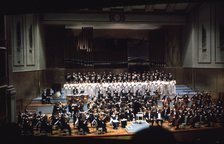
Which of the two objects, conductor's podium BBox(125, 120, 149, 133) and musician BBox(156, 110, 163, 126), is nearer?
conductor's podium BBox(125, 120, 149, 133)

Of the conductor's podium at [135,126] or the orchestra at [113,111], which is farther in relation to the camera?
the conductor's podium at [135,126]

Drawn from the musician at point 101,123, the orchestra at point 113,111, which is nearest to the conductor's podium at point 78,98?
the orchestra at point 113,111

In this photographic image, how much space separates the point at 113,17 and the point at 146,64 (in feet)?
10.5

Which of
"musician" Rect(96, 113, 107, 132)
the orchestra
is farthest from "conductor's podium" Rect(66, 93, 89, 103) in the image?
"musician" Rect(96, 113, 107, 132)

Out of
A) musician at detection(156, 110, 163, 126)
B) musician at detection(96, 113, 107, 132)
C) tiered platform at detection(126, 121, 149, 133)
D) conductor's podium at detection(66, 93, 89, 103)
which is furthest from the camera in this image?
conductor's podium at detection(66, 93, 89, 103)

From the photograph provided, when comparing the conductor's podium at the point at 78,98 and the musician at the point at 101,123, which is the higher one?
the conductor's podium at the point at 78,98

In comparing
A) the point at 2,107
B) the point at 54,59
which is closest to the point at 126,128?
the point at 2,107

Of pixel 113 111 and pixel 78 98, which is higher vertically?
pixel 78 98

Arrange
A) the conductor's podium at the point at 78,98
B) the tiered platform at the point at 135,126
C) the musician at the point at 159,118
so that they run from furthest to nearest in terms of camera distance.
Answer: the conductor's podium at the point at 78,98, the musician at the point at 159,118, the tiered platform at the point at 135,126

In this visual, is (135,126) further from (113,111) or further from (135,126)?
(113,111)

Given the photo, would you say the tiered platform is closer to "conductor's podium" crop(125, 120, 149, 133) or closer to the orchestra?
"conductor's podium" crop(125, 120, 149, 133)

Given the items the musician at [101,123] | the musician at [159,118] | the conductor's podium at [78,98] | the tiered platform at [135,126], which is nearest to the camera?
the musician at [101,123]

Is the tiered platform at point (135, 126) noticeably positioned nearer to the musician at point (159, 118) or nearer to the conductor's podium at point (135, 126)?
the conductor's podium at point (135, 126)

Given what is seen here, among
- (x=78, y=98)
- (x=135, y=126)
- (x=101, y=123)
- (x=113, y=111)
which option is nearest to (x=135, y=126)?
(x=135, y=126)
